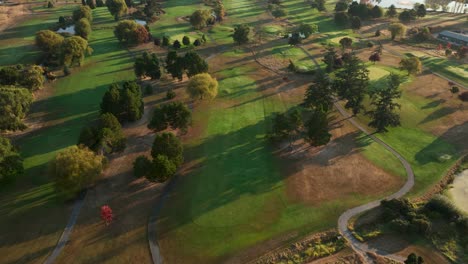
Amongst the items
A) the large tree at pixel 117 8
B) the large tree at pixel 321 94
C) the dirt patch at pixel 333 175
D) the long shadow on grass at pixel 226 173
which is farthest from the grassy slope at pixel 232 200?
the large tree at pixel 117 8

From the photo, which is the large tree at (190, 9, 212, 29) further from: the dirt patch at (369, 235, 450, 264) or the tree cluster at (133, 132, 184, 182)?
the dirt patch at (369, 235, 450, 264)

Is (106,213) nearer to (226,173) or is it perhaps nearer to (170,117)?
(226,173)

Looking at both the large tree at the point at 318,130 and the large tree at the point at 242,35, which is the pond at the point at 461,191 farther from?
the large tree at the point at 242,35

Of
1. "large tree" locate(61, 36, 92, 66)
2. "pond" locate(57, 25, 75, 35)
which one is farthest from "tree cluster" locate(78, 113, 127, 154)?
"pond" locate(57, 25, 75, 35)

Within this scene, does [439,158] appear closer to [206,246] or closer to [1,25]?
[206,246]

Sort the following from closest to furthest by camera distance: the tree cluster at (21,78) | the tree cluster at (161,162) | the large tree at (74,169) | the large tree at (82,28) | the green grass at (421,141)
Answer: the large tree at (74,169) → the tree cluster at (161,162) → the green grass at (421,141) → the tree cluster at (21,78) → the large tree at (82,28)
